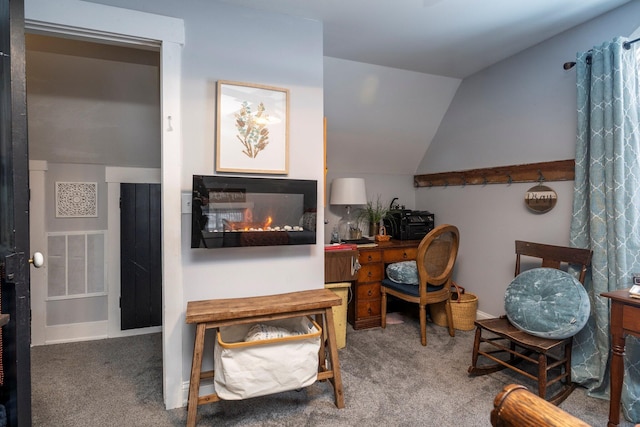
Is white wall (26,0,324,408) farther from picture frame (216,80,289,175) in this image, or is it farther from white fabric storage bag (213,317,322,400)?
white fabric storage bag (213,317,322,400)

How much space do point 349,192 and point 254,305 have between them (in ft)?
5.84

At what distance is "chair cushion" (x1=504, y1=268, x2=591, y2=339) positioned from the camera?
196 centimetres

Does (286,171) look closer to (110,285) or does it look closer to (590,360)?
(110,285)

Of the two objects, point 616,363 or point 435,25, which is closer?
point 616,363

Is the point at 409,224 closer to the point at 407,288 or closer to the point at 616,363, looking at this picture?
the point at 407,288

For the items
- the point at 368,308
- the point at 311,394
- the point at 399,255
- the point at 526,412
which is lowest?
the point at 311,394

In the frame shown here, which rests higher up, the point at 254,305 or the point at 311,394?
the point at 254,305

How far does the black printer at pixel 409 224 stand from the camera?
354cm

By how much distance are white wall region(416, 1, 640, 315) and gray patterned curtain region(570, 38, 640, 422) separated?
0.83 feet

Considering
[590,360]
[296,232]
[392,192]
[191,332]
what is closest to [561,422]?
[296,232]

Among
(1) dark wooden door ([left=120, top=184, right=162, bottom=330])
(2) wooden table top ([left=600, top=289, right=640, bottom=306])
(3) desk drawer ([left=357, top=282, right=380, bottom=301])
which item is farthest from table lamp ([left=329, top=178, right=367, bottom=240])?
(2) wooden table top ([left=600, top=289, right=640, bottom=306])

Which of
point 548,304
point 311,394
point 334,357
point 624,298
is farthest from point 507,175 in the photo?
point 311,394

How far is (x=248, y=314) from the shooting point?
1.78m

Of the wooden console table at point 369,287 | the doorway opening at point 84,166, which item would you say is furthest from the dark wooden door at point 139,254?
the wooden console table at point 369,287
